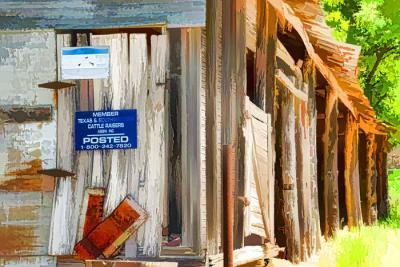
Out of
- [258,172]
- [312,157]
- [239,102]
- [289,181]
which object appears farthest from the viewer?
[312,157]

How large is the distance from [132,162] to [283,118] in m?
4.15

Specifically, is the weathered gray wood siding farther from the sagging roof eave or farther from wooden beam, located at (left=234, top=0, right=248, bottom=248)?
the sagging roof eave

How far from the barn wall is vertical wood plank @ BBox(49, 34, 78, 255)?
7 centimetres

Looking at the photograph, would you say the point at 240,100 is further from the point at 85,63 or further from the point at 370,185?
the point at 370,185

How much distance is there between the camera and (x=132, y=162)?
6.59 m

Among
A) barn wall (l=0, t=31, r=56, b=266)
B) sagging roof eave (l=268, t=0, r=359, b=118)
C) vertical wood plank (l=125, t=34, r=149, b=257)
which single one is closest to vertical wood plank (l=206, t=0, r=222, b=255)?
vertical wood plank (l=125, t=34, r=149, b=257)

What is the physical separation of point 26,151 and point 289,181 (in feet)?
14.5

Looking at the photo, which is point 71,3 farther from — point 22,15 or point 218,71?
point 218,71

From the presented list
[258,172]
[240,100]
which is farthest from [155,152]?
[258,172]

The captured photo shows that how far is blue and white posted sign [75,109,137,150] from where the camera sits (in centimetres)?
659

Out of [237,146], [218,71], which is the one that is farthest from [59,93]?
[237,146]

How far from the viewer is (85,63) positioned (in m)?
6.70

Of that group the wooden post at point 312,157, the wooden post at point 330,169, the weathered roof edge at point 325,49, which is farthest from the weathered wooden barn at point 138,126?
the wooden post at point 330,169

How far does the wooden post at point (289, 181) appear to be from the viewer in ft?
34.0
